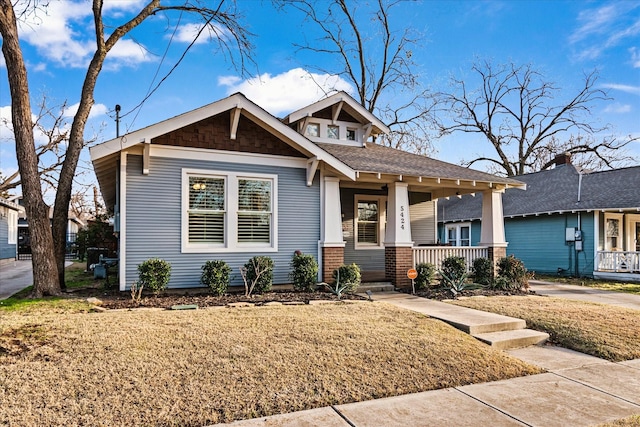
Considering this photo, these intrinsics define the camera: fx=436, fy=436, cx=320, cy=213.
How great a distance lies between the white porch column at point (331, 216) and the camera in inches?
408

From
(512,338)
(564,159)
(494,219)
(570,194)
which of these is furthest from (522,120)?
(512,338)

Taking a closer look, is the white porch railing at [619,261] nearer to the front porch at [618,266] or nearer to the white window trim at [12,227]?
the front porch at [618,266]

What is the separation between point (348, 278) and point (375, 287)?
123 centimetres

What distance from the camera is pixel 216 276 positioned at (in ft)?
28.9

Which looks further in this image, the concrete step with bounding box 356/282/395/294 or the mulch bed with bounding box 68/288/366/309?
the concrete step with bounding box 356/282/395/294

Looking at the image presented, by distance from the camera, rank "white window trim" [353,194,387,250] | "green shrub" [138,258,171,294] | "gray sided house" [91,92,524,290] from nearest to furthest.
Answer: "green shrub" [138,258,171,294], "gray sided house" [91,92,524,290], "white window trim" [353,194,387,250]

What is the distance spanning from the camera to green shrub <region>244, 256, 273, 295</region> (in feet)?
30.3

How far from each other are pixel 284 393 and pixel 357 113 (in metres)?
10.8

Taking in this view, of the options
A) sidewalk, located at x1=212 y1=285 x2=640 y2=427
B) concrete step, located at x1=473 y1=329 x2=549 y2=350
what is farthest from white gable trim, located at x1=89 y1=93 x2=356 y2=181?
sidewalk, located at x1=212 y1=285 x2=640 y2=427

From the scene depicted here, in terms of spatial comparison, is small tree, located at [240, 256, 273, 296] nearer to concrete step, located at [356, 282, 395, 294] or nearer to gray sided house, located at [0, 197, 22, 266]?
concrete step, located at [356, 282, 395, 294]

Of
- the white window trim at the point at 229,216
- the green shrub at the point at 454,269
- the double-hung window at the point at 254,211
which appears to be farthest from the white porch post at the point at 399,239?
the double-hung window at the point at 254,211

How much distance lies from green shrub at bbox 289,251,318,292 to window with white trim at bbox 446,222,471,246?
13.4 metres

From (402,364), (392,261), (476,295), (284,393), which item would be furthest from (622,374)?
(392,261)

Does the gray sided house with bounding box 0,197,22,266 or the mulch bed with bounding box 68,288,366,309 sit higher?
the gray sided house with bounding box 0,197,22,266
